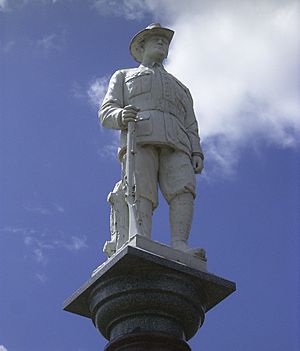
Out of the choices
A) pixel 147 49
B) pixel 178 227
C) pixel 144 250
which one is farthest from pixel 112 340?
pixel 147 49

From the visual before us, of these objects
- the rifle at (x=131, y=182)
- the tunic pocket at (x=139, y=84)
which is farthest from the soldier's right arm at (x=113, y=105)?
the rifle at (x=131, y=182)

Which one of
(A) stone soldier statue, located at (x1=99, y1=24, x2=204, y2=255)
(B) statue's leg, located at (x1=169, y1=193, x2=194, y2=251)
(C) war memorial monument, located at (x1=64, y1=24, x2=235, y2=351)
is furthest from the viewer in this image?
(A) stone soldier statue, located at (x1=99, y1=24, x2=204, y2=255)

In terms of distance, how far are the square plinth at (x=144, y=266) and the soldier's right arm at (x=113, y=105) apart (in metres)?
1.99

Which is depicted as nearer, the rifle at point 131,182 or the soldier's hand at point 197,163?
the rifle at point 131,182

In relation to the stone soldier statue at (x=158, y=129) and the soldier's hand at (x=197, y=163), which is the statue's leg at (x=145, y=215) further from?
the soldier's hand at (x=197, y=163)

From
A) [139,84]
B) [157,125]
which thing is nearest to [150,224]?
[157,125]

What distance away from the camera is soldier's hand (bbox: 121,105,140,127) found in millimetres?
9625

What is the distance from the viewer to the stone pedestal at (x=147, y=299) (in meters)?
8.20

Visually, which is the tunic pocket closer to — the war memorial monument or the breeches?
the war memorial monument

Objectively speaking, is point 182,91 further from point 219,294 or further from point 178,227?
point 219,294

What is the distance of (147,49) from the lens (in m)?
10.9

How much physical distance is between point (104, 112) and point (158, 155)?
36.3 inches

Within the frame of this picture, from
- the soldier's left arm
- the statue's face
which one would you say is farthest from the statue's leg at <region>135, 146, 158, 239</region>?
the statue's face

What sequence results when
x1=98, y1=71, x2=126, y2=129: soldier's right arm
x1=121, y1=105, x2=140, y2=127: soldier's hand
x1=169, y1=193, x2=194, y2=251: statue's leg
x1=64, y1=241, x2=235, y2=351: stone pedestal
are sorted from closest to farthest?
x1=64, y1=241, x2=235, y2=351: stone pedestal
x1=169, y1=193, x2=194, y2=251: statue's leg
x1=121, y1=105, x2=140, y2=127: soldier's hand
x1=98, y1=71, x2=126, y2=129: soldier's right arm
